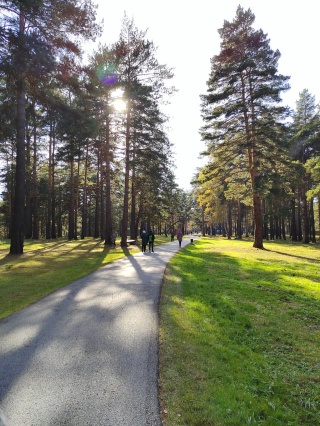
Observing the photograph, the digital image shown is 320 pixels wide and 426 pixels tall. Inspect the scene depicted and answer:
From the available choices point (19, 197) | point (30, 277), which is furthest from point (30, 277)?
point (19, 197)

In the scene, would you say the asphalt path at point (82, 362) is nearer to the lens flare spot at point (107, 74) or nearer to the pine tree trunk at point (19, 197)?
the pine tree trunk at point (19, 197)

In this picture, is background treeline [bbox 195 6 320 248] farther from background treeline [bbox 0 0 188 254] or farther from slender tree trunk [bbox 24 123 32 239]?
slender tree trunk [bbox 24 123 32 239]

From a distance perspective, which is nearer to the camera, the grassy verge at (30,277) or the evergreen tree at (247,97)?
the grassy verge at (30,277)

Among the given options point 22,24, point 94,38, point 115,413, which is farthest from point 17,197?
point 115,413

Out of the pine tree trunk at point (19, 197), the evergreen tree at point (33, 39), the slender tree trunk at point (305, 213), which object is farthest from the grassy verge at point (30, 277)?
the slender tree trunk at point (305, 213)

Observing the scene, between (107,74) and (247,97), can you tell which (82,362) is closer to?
(107,74)

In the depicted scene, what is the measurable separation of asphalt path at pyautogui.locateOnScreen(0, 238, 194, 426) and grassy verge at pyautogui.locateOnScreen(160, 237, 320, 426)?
0.98ft

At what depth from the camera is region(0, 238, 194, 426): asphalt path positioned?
291cm

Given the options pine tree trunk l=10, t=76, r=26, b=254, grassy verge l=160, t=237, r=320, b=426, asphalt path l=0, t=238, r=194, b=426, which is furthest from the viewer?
pine tree trunk l=10, t=76, r=26, b=254

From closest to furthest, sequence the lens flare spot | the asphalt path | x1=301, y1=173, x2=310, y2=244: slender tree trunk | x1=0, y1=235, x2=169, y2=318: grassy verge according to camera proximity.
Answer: the asphalt path → x1=0, y1=235, x2=169, y2=318: grassy verge → the lens flare spot → x1=301, y1=173, x2=310, y2=244: slender tree trunk

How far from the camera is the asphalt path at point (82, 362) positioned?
2906 mm

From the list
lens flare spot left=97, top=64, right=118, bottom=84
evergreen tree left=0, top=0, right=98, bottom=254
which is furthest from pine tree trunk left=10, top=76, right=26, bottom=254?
lens flare spot left=97, top=64, right=118, bottom=84

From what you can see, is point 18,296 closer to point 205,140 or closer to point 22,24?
point 22,24

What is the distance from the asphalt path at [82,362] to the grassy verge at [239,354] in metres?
0.30
